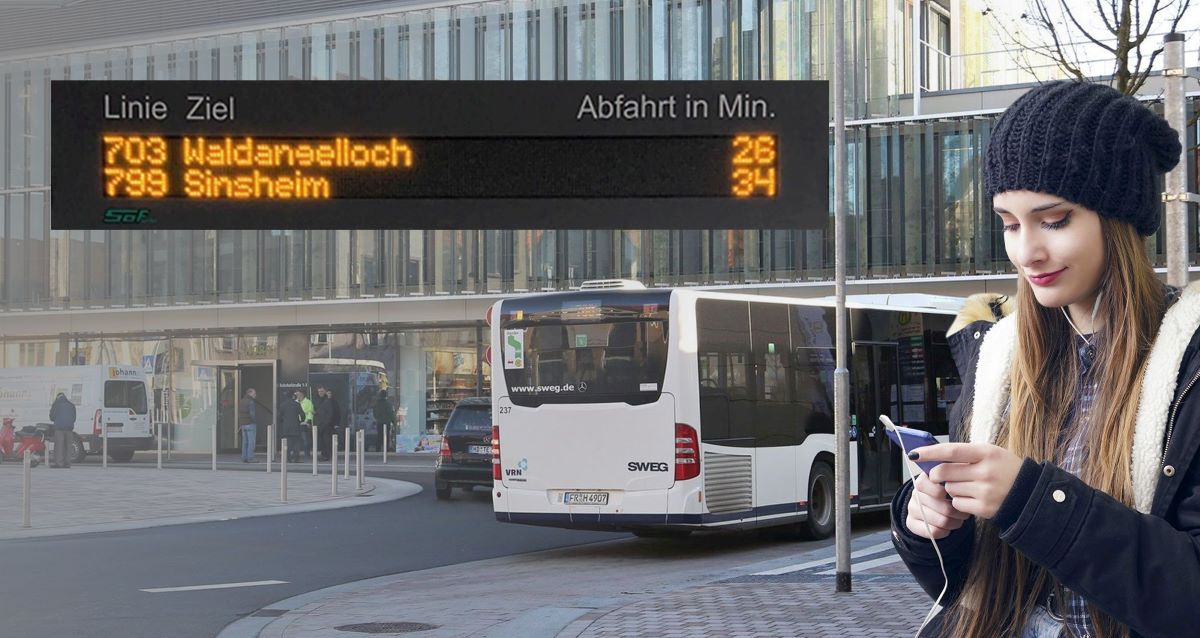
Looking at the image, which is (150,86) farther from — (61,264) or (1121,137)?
(61,264)

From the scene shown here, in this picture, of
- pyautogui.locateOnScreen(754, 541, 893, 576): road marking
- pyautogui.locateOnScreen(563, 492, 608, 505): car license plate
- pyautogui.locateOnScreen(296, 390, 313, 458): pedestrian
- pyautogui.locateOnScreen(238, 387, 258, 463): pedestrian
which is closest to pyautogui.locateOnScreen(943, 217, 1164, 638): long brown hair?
pyautogui.locateOnScreen(754, 541, 893, 576): road marking

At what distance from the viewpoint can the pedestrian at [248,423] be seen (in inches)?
1518

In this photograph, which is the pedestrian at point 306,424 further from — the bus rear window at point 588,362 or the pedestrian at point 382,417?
the bus rear window at point 588,362

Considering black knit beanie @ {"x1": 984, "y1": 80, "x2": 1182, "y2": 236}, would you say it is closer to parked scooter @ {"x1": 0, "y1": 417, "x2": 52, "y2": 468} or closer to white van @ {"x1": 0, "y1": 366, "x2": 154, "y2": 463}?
parked scooter @ {"x1": 0, "y1": 417, "x2": 52, "y2": 468}

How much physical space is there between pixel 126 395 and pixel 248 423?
3.39m

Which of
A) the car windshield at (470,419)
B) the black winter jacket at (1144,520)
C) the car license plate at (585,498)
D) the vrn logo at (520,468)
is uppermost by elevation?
the black winter jacket at (1144,520)

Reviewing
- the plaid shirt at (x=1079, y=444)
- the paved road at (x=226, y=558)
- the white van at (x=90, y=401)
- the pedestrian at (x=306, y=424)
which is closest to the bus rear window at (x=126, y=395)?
the white van at (x=90, y=401)

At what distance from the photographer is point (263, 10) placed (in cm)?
3981

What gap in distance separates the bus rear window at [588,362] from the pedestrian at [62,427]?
70.1 ft

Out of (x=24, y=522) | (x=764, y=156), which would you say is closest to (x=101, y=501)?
(x=24, y=522)

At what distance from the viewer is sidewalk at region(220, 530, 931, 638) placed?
975 cm

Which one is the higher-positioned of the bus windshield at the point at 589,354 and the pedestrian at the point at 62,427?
the bus windshield at the point at 589,354

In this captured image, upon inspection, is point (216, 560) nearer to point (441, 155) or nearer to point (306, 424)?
point (441, 155)

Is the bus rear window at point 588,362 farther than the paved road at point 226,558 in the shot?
Yes
